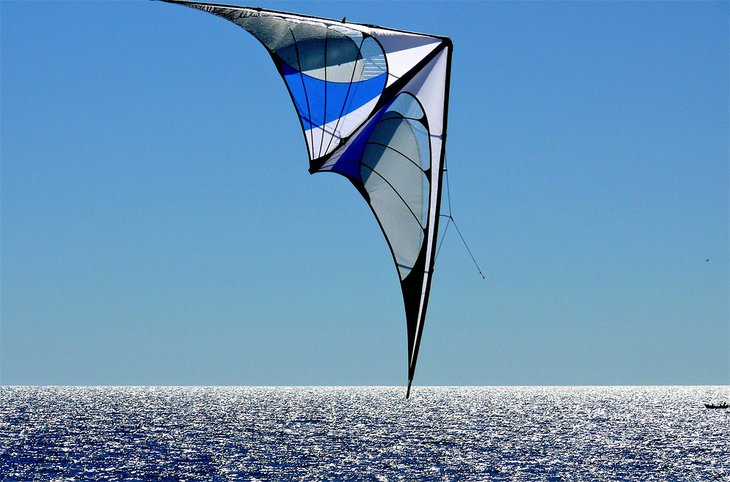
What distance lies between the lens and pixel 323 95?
19297 millimetres

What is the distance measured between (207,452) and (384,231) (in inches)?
1940

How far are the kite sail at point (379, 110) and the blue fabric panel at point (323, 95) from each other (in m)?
0.02

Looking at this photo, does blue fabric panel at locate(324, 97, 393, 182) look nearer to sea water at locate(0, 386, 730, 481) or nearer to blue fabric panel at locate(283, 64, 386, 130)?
blue fabric panel at locate(283, 64, 386, 130)

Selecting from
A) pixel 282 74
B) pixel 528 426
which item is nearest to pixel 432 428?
pixel 528 426

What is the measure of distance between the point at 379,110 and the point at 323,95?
5.43 ft

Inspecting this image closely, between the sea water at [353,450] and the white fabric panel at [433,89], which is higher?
the white fabric panel at [433,89]

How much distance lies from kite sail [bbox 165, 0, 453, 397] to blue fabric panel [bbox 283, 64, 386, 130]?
0.07 ft

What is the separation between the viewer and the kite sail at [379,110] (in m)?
16.7

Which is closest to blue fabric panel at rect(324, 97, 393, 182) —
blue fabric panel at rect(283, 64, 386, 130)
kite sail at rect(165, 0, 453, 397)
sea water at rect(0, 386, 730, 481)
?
kite sail at rect(165, 0, 453, 397)

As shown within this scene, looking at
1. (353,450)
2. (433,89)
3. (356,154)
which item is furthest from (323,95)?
(353,450)

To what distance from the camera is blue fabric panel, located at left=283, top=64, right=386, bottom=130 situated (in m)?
18.5

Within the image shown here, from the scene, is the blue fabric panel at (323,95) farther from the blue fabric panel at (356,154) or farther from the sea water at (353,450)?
the sea water at (353,450)

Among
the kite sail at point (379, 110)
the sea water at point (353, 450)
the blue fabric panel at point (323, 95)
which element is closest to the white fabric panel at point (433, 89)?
the kite sail at point (379, 110)

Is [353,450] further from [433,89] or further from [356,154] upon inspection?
[433,89]
